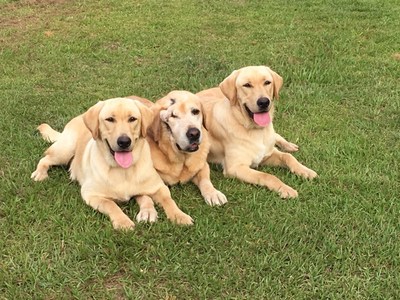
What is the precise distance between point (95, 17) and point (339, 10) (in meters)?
4.75

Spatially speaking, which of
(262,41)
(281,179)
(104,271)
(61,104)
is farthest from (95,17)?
(104,271)

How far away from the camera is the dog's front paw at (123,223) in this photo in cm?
380

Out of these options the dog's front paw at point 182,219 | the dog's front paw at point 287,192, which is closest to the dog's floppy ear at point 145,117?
the dog's front paw at point 182,219

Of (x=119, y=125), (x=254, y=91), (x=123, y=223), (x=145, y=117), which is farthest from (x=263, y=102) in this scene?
(x=123, y=223)

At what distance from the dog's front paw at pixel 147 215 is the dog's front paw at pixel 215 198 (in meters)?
0.47

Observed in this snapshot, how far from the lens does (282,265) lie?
345 cm

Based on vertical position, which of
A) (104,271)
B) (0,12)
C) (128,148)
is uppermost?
(128,148)

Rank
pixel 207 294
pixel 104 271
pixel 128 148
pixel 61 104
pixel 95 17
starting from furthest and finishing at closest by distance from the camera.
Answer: pixel 95 17, pixel 61 104, pixel 128 148, pixel 104 271, pixel 207 294

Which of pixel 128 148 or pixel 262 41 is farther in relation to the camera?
pixel 262 41

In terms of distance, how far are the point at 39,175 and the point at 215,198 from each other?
61.0 inches

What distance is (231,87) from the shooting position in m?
4.83

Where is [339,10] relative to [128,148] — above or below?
below

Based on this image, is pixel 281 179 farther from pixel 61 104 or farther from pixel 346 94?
pixel 61 104

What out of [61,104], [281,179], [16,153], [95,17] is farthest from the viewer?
[95,17]
